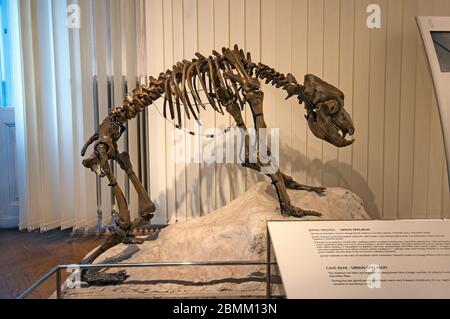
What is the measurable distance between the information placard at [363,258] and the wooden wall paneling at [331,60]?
1895 millimetres

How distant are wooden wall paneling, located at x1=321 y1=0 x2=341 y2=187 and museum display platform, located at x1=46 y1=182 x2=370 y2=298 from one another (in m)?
0.45

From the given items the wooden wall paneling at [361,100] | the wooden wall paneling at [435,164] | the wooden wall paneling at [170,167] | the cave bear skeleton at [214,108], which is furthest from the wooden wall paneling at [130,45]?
the wooden wall paneling at [435,164]

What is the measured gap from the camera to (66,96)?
2732 mm

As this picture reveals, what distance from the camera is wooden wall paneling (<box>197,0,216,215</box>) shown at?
2967mm

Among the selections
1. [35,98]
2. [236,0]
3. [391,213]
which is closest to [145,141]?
[35,98]

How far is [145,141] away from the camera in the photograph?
3.10m

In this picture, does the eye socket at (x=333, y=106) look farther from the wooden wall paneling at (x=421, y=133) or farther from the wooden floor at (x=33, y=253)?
the wooden floor at (x=33, y=253)

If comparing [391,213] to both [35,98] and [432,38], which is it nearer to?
[432,38]

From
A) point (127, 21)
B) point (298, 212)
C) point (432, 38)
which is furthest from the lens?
point (127, 21)

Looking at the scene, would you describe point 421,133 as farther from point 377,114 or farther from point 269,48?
point 269,48

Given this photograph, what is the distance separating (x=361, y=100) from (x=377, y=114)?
17cm

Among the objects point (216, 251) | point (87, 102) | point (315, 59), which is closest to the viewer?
point (216, 251)

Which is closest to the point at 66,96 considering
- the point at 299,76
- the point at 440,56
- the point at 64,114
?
the point at 64,114
